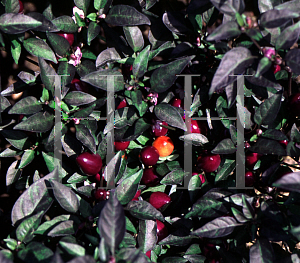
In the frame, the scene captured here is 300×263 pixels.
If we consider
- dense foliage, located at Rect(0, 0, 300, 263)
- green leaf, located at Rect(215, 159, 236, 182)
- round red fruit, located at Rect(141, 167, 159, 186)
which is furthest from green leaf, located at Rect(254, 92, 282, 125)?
round red fruit, located at Rect(141, 167, 159, 186)

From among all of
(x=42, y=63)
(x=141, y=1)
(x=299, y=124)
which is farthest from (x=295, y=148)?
(x=42, y=63)

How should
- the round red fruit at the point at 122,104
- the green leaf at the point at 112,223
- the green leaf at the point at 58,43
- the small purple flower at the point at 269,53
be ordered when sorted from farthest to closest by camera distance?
the round red fruit at the point at 122,104
the green leaf at the point at 58,43
the small purple flower at the point at 269,53
the green leaf at the point at 112,223

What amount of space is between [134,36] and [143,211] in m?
0.80

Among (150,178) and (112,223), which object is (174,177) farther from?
(112,223)

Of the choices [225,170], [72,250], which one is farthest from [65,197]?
[225,170]

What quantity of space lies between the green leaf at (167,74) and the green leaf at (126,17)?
22 cm

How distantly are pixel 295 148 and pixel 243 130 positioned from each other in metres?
0.24

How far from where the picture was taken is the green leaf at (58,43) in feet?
4.25

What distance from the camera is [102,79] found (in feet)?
3.96

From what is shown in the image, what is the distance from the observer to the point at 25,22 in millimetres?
1123

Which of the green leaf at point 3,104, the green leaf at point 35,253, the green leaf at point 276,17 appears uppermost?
the green leaf at point 276,17

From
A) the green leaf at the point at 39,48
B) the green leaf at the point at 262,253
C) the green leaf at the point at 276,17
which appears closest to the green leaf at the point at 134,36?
the green leaf at the point at 39,48

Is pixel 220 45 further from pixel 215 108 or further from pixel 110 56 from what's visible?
pixel 110 56

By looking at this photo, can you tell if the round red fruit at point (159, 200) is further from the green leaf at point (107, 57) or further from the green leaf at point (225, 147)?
the green leaf at point (107, 57)
